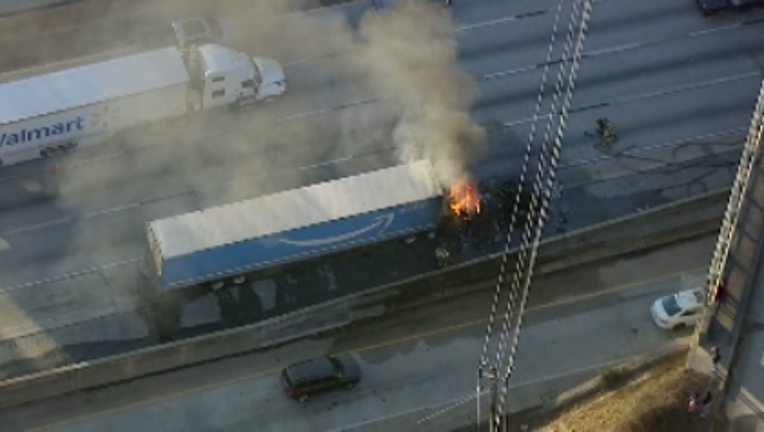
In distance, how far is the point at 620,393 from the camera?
40.0 meters

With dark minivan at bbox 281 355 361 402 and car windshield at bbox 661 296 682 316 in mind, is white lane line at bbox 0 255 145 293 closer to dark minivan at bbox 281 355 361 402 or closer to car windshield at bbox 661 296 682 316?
dark minivan at bbox 281 355 361 402

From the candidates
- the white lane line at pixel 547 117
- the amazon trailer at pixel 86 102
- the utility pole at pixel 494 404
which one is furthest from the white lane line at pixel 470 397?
the amazon trailer at pixel 86 102

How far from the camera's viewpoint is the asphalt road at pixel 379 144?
4466cm

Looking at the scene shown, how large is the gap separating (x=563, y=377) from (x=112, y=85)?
60.9 ft

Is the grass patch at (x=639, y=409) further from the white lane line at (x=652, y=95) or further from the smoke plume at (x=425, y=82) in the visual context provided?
the white lane line at (x=652, y=95)

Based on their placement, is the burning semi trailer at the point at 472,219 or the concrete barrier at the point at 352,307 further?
the burning semi trailer at the point at 472,219

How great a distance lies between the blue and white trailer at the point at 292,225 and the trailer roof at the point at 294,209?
0.10ft

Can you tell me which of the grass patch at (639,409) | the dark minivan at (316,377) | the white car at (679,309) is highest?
the white car at (679,309)

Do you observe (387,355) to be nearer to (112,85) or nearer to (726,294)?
(726,294)

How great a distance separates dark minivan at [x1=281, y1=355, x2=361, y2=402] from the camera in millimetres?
40312

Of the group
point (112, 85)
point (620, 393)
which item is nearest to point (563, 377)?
point (620, 393)

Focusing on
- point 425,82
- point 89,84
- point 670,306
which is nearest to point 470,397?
point 670,306

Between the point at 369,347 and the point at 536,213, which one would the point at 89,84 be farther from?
the point at 536,213

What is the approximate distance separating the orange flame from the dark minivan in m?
7.25
